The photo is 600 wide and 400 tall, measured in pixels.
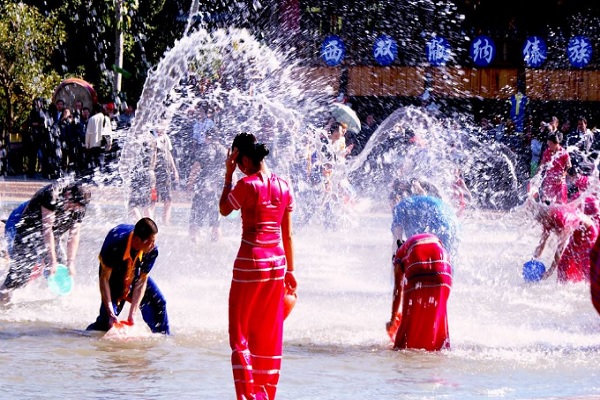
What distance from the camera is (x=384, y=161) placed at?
16.2 m

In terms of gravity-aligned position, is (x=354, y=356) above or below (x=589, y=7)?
below

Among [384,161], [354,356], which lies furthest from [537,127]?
[354,356]

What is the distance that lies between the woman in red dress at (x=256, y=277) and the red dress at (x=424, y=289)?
175 cm

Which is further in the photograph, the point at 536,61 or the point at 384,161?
the point at 536,61

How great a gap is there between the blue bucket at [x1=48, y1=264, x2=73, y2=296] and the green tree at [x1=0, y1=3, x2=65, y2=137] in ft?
48.9

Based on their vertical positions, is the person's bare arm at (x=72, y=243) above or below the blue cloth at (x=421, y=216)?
below

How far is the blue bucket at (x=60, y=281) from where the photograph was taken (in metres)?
9.15

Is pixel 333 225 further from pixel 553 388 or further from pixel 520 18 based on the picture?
pixel 520 18

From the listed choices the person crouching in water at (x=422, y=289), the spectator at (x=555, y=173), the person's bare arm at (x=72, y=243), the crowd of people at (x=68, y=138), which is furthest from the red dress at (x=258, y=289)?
Result: the crowd of people at (x=68, y=138)

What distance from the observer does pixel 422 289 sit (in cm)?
730

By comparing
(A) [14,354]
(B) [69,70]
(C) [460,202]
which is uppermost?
(B) [69,70]

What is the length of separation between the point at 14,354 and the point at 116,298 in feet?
2.45

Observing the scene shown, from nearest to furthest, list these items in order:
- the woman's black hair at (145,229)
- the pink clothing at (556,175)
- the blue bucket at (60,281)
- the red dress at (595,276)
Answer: the red dress at (595,276), the woman's black hair at (145,229), the blue bucket at (60,281), the pink clothing at (556,175)

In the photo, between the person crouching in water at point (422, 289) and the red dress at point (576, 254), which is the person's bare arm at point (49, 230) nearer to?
the person crouching in water at point (422, 289)
